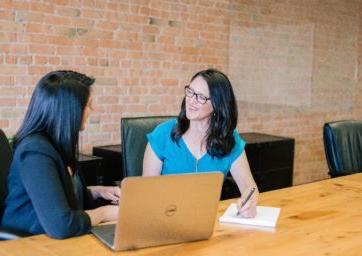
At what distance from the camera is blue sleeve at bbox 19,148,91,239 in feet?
5.02

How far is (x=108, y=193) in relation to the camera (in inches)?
82.0

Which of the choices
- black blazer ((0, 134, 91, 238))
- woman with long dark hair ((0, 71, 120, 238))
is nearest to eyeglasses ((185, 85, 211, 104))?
woman with long dark hair ((0, 71, 120, 238))

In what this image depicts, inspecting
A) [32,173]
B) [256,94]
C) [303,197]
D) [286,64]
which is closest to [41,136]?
[32,173]

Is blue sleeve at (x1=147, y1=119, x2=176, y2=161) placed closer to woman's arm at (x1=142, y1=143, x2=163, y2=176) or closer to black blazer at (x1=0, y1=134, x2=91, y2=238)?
woman's arm at (x1=142, y1=143, x2=163, y2=176)

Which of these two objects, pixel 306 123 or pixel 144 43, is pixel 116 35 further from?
pixel 306 123

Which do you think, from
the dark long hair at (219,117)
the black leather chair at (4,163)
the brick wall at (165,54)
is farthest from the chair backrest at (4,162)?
the brick wall at (165,54)

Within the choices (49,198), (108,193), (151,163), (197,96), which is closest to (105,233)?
(49,198)

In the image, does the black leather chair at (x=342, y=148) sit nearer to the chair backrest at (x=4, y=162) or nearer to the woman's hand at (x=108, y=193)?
the woman's hand at (x=108, y=193)

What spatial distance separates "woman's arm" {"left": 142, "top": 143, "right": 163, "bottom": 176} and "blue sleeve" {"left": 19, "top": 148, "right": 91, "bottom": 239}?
77 cm

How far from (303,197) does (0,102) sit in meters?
1.91

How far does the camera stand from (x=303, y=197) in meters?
2.19

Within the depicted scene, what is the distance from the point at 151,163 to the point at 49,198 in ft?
2.77

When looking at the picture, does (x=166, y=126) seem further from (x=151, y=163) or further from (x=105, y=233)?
(x=105, y=233)

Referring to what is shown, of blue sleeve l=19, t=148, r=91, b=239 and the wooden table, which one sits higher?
blue sleeve l=19, t=148, r=91, b=239
